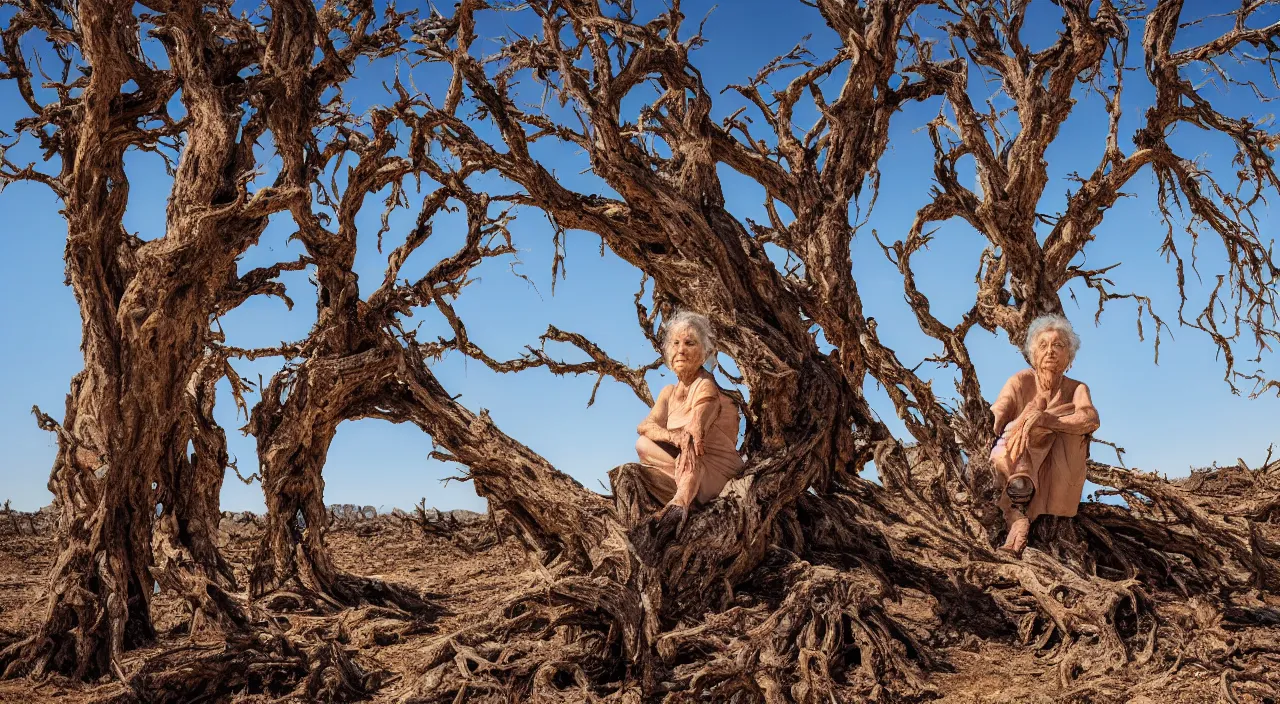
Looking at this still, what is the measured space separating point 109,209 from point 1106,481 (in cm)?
685

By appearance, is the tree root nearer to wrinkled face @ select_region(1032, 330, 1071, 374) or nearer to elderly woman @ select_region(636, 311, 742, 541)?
elderly woman @ select_region(636, 311, 742, 541)

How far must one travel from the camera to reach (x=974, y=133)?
812cm

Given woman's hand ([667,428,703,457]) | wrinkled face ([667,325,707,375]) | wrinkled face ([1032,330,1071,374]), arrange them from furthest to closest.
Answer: wrinkled face ([1032,330,1071,374])
wrinkled face ([667,325,707,375])
woman's hand ([667,428,703,457])

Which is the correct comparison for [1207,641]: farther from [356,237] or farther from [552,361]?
[356,237]

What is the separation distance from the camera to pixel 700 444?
628 cm

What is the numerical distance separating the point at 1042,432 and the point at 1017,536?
0.65 metres

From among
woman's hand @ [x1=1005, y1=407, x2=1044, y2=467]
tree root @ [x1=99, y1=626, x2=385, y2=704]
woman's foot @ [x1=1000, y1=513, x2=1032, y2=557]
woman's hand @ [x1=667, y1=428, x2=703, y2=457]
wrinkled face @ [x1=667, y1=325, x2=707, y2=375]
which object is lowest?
tree root @ [x1=99, y1=626, x2=385, y2=704]

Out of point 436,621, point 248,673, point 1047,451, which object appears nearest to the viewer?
point 248,673

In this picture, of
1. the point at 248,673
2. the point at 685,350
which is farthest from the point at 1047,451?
the point at 248,673

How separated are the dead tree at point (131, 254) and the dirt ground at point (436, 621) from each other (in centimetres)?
30

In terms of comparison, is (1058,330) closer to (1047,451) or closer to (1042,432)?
(1042,432)

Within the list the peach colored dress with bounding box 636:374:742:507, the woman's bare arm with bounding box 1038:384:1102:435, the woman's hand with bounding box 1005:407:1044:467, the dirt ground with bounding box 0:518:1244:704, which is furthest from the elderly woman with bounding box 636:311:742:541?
the woman's bare arm with bounding box 1038:384:1102:435

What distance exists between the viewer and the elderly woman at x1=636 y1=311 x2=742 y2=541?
6.29 meters

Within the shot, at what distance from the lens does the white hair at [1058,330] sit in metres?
6.77
